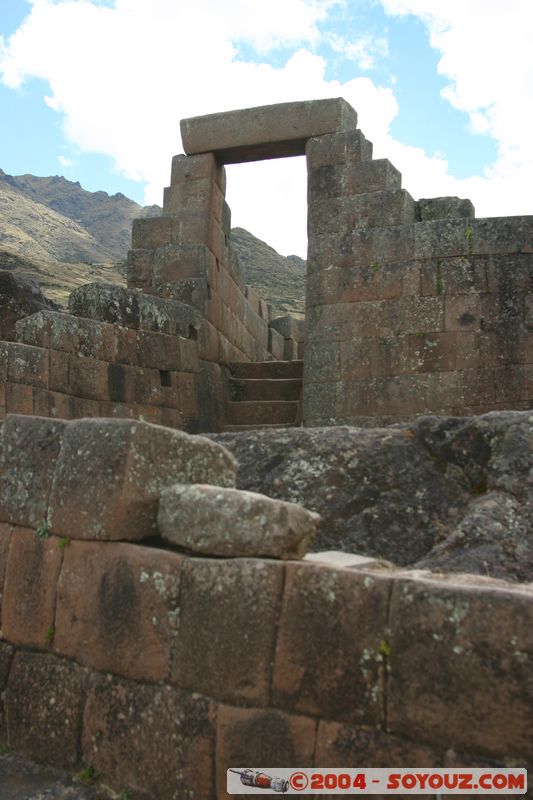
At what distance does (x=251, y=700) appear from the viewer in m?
2.95

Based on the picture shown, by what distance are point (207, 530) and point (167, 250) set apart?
8.34m

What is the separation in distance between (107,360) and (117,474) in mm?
Result: 5471

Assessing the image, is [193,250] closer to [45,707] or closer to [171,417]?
[171,417]

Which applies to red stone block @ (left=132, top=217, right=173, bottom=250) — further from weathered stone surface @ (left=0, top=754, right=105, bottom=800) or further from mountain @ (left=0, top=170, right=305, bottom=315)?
weathered stone surface @ (left=0, top=754, right=105, bottom=800)

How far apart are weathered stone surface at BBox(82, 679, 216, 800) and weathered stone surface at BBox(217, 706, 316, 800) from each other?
6 centimetres

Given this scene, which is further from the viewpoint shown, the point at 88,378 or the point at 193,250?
the point at 193,250

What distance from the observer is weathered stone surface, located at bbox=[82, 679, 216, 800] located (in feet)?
9.89

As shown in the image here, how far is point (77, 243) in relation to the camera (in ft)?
227

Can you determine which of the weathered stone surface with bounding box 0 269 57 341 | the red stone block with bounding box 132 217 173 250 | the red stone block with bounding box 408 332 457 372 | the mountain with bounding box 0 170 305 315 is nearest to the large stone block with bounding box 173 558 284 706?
the red stone block with bounding box 408 332 457 372

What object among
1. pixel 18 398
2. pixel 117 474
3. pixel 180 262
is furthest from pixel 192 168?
pixel 117 474

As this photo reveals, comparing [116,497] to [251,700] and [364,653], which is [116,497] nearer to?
[251,700]

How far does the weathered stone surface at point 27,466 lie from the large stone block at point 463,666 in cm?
194

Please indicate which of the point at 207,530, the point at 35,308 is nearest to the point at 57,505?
the point at 207,530

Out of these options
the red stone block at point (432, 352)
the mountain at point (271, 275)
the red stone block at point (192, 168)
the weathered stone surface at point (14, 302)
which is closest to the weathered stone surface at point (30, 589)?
the weathered stone surface at point (14, 302)
